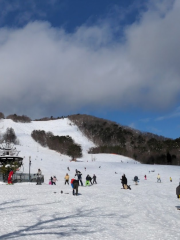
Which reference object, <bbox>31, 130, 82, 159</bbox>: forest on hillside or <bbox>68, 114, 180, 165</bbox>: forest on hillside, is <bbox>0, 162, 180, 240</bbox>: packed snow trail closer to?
<bbox>31, 130, 82, 159</bbox>: forest on hillside

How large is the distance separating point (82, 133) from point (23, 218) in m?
188

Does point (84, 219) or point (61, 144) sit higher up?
point (61, 144)

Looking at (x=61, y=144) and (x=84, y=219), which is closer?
(x=84, y=219)

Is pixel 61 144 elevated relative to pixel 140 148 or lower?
elevated

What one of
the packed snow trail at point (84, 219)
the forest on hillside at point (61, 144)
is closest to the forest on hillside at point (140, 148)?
the forest on hillside at point (61, 144)

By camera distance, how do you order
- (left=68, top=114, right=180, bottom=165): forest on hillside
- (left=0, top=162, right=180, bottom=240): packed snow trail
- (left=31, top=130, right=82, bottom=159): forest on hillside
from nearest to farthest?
(left=0, top=162, right=180, bottom=240): packed snow trail → (left=31, top=130, right=82, bottom=159): forest on hillside → (left=68, top=114, right=180, bottom=165): forest on hillside

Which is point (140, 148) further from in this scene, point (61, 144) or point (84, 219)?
point (84, 219)

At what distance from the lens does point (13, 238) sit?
777 cm

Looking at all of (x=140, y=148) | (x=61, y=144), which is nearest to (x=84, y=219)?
(x=61, y=144)

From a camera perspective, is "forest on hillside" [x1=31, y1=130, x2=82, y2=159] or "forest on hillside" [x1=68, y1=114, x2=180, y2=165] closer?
"forest on hillside" [x1=31, y1=130, x2=82, y2=159]

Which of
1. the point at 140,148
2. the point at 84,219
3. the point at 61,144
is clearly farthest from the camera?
the point at 140,148

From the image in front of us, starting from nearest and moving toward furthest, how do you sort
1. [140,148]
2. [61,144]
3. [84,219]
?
[84,219] → [61,144] → [140,148]

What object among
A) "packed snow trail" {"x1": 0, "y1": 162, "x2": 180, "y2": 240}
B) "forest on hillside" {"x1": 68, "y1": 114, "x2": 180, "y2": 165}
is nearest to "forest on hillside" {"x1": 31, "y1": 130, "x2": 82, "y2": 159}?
"forest on hillside" {"x1": 68, "y1": 114, "x2": 180, "y2": 165}

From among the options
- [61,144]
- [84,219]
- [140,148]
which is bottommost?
[84,219]
